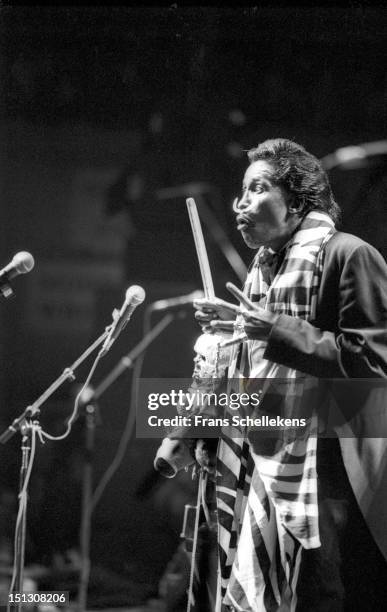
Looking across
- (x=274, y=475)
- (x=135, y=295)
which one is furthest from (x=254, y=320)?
(x=135, y=295)

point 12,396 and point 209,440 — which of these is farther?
point 12,396

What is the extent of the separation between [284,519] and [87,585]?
1.05 meters

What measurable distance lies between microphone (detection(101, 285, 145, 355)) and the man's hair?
2.04 ft

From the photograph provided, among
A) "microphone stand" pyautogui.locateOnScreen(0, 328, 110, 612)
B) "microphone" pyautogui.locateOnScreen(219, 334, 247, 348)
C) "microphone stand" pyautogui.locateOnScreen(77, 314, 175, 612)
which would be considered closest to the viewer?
"microphone" pyautogui.locateOnScreen(219, 334, 247, 348)

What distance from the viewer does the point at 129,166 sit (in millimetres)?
2746

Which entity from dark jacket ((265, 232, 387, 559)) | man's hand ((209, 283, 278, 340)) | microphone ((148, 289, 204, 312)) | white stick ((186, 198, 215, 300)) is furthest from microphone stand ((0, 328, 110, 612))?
dark jacket ((265, 232, 387, 559))

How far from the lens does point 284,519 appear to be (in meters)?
2.01

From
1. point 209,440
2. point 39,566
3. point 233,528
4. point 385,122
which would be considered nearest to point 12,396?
point 39,566

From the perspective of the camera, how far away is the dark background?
270 centimetres

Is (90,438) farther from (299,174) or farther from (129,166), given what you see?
(299,174)

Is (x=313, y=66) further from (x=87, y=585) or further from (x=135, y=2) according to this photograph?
(x=87, y=585)

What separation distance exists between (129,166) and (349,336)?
1180mm

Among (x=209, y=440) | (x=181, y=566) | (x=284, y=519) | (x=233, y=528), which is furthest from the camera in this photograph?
(x=181, y=566)

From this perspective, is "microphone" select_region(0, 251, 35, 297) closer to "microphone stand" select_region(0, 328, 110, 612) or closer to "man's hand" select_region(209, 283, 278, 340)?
"microphone stand" select_region(0, 328, 110, 612)
